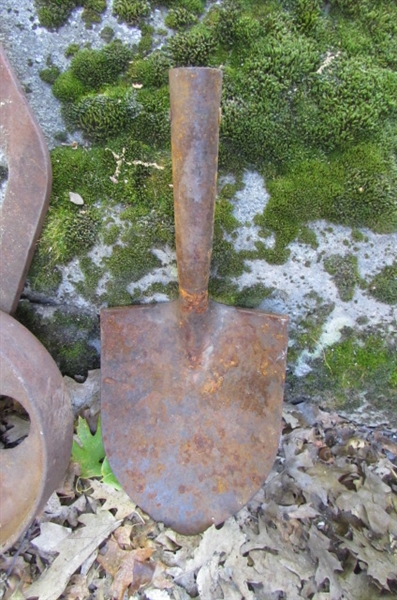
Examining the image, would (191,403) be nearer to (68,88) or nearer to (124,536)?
(124,536)

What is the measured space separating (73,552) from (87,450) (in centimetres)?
38

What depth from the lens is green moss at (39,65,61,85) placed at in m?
1.80

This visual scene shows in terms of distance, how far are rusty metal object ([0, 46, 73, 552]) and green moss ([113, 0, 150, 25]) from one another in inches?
18.5

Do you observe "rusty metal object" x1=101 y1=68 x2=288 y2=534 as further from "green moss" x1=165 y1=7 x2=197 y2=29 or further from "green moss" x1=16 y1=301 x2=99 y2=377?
"green moss" x1=165 y1=7 x2=197 y2=29

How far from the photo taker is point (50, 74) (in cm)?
181

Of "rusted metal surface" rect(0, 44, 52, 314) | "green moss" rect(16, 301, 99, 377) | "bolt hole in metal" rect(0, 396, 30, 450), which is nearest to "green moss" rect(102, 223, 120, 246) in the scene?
"rusted metal surface" rect(0, 44, 52, 314)

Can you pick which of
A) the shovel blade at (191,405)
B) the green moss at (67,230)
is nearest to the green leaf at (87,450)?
the shovel blade at (191,405)

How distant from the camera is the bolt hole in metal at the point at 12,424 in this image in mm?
2008

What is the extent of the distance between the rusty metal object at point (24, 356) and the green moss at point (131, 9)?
0.47 meters

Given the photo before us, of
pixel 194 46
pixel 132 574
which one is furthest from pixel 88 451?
pixel 194 46

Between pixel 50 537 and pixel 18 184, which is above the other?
pixel 18 184

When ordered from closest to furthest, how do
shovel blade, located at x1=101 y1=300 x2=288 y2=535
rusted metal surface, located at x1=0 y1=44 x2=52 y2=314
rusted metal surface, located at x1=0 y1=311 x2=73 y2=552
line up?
rusted metal surface, located at x1=0 y1=311 x2=73 y2=552 < rusted metal surface, located at x1=0 y1=44 x2=52 y2=314 < shovel blade, located at x1=101 y1=300 x2=288 y2=535

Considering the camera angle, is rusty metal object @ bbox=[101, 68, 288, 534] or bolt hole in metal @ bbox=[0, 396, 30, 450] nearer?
rusty metal object @ bbox=[101, 68, 288, 534]

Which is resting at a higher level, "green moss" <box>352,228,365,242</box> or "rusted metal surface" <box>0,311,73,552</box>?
"green moss" <box>352,228,365,242</box>
